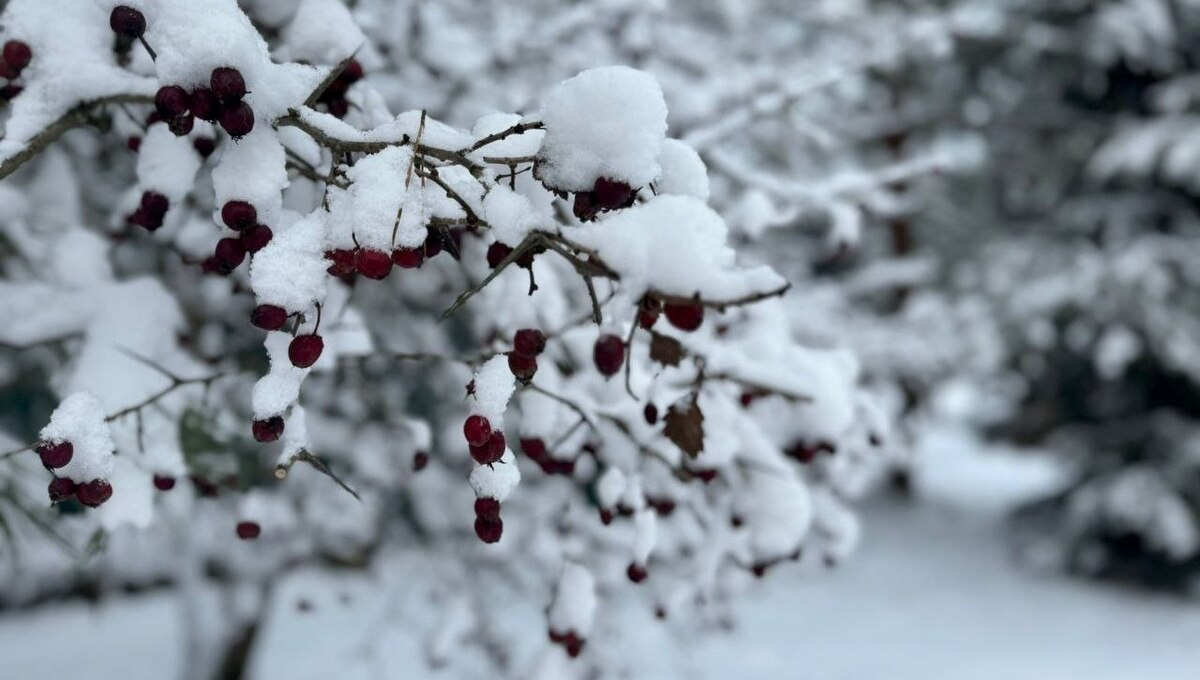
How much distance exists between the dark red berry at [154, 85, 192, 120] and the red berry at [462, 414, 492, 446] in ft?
1.79

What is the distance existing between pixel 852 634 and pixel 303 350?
265 inches

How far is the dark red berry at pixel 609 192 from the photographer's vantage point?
1.11 metres

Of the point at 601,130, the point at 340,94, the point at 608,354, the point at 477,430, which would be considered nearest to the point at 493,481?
the point at 477,430

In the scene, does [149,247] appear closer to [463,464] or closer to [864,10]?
[463,464]

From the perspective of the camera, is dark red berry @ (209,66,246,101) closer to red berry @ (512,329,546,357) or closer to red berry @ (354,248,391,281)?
red berry @ (354,248,391,281)

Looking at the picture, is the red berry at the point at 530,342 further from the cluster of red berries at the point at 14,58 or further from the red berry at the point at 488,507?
the cluster of red berries at the point at 14,58

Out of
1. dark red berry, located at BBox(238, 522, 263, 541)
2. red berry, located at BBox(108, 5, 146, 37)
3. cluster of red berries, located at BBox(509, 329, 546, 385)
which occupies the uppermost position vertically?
red berry, located at BBox(108, 5, 146, 37)

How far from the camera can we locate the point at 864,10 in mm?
10016

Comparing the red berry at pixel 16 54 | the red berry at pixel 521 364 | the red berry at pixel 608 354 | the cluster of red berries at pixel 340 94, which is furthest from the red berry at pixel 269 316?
the red berry at pixel 16 54

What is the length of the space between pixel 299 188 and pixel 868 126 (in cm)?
895

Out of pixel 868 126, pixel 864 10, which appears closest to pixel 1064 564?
pixel 868 126

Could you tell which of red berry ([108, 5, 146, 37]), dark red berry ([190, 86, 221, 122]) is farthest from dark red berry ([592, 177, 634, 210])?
red berry ([108, 5, 146, 37])

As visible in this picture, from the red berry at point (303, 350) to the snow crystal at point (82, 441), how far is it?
0.38 m

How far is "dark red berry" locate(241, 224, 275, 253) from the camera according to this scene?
4.17 feet
